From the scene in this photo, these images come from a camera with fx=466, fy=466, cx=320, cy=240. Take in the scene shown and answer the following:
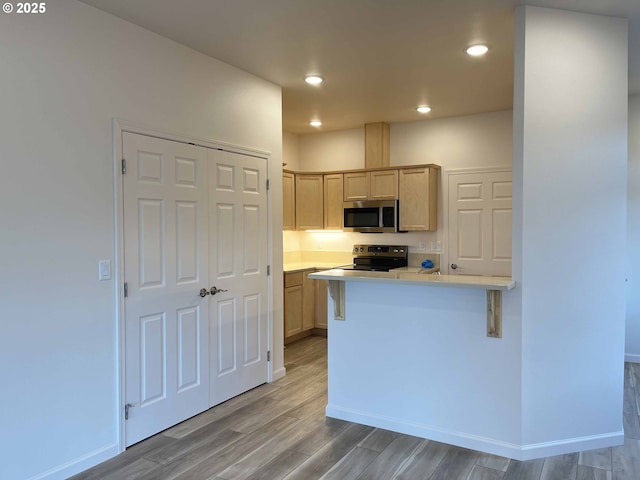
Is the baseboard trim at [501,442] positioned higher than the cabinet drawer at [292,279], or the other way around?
the cabinet drawer at [292,279]

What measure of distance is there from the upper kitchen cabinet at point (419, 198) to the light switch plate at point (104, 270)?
367cm

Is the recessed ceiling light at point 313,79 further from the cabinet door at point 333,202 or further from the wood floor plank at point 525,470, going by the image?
the wood floor plank at point 525,470

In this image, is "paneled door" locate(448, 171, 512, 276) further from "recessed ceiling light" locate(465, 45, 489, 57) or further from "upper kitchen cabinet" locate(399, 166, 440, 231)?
"recessed ceiling light" locate(465, 45, 489, 57)

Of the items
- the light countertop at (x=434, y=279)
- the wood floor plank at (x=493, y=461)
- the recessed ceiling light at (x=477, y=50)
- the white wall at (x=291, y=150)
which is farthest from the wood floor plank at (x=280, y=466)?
the white wall at (x=291, y=150)

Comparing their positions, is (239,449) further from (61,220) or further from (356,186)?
(356,186)

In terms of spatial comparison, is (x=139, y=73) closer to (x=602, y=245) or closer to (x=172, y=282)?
(x=172, y=282)

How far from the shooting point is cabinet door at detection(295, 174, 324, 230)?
6.25 metres

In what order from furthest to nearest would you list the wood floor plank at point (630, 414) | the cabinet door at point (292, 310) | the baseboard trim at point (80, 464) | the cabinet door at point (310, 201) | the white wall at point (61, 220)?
1. the cabinet door at point (310, 201)
2. the cabinet door at point (292, 310)
3. the wood floor plank at point (630, 414)
4. the baseboard trim at point (80, 464)
5. the white wall at point (61, 220)

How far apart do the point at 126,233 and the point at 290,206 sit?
3.29 m

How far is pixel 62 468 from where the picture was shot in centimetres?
265

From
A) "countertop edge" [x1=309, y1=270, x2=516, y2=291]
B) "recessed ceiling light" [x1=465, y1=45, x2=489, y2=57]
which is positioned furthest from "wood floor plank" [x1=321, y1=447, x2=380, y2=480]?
"recessed ceiling light" [x1=465, y1=45, x2=489, y2=57]

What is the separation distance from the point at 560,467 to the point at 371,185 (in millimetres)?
3796

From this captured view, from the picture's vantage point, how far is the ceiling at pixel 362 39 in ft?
9.18

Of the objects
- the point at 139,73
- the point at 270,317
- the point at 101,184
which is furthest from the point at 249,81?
the point at 270,317
